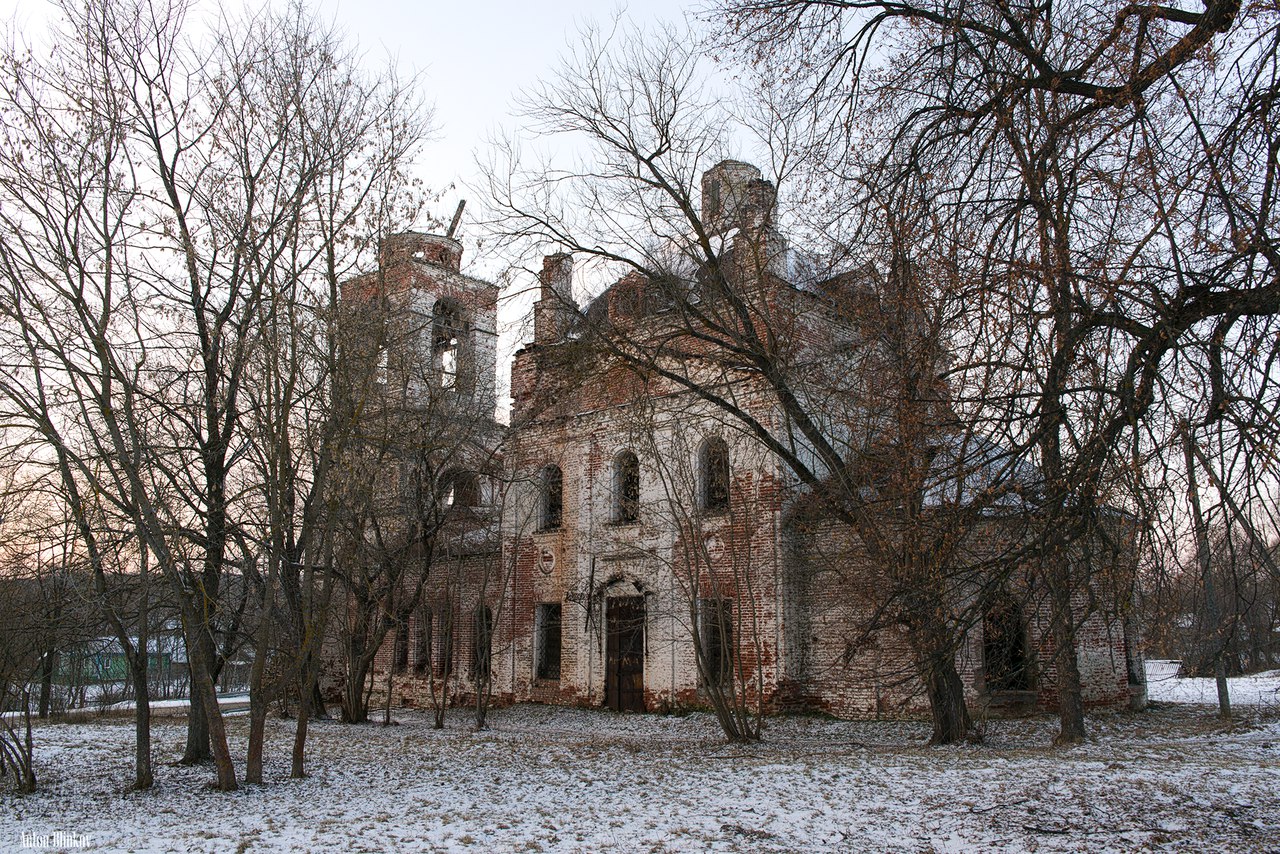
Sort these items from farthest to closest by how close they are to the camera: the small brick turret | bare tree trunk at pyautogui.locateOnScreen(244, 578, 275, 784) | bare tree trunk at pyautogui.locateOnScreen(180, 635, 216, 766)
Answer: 1. the small brick turret
2. bare tree trunk at pyautogui.locateOnScreen(180, 635, 216, 766)
3. bare tree trunk at pyautogui.locateOnScreen(244, 578, 275, 784)

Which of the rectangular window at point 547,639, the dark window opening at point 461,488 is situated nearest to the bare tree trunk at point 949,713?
the dark window opening at point 461,488

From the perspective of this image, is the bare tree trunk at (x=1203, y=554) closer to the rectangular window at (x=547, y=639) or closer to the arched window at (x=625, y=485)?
the arched window at (x=625, y=485)

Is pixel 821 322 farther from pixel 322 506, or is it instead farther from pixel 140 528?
pixel 140 528

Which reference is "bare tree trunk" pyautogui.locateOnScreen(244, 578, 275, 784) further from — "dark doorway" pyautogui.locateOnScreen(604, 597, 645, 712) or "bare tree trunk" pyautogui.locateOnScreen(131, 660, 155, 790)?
"dark doorway" pyautogui.locateOnScreen(604, 597, 645, 712)

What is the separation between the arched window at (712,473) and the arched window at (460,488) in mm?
4622

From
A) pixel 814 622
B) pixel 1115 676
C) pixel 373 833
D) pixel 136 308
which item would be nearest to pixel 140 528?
pixel 136 308

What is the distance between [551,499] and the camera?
21141mm

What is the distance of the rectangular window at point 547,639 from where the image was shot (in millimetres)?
19828

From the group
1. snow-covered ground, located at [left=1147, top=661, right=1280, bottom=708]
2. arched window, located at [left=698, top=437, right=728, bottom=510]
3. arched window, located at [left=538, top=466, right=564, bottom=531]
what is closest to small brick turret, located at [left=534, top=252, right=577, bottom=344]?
arched window, located at [left=698, top=437, right=728, bottom=510]

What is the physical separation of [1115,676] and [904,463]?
10.7 metres

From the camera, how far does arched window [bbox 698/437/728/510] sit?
59.4ft

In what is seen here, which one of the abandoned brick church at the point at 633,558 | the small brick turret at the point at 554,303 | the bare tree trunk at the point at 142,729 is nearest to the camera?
the bare tree trunk at the point at 142,729

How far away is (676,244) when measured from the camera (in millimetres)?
11820

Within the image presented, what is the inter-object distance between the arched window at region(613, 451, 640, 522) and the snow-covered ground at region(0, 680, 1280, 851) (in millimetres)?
7230
